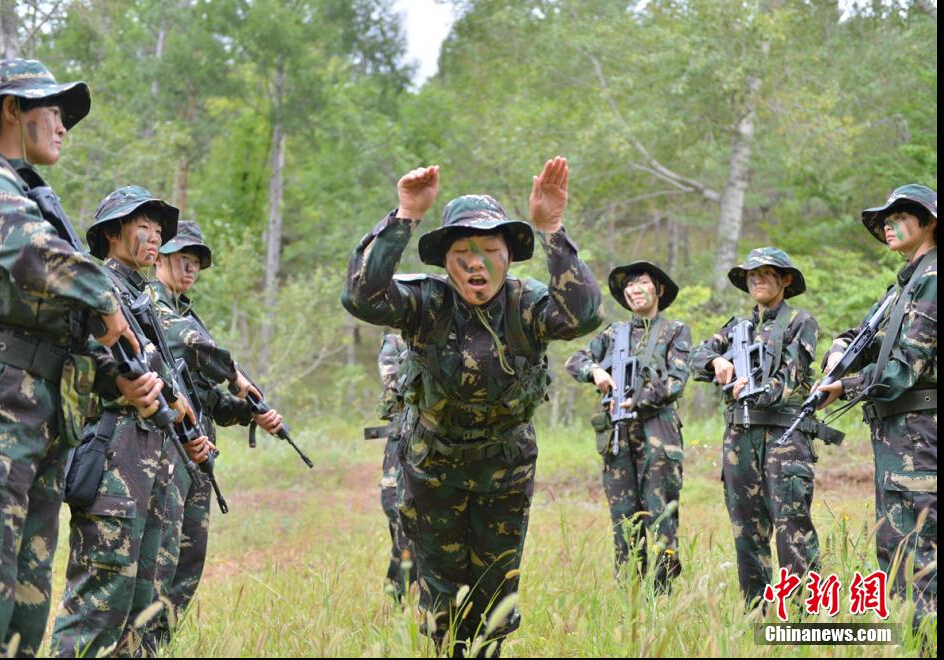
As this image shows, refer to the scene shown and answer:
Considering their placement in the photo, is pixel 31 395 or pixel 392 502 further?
pixel 392 502

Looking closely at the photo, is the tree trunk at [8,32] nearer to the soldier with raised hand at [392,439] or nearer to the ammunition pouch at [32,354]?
the soldier with raised hand at [392,439]

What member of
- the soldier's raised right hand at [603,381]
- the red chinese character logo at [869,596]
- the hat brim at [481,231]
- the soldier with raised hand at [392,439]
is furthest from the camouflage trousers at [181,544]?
the red chinese character logo at [869,596]

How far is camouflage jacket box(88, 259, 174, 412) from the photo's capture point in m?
4.09

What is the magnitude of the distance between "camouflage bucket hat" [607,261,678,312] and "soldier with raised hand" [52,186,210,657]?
165 inches

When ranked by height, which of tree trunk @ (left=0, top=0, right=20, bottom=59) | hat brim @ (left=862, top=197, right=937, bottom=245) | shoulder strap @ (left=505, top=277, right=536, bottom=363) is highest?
tree trunk @ (left=0, top=0, right=20, bottom=59)

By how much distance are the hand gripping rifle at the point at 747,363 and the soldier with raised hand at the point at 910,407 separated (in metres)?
1.46

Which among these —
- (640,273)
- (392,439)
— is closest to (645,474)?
(640,273)

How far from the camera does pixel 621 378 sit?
7.86 metres

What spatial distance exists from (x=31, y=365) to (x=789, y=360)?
16.7 feet

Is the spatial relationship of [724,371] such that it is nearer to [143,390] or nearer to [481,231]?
[481,231]

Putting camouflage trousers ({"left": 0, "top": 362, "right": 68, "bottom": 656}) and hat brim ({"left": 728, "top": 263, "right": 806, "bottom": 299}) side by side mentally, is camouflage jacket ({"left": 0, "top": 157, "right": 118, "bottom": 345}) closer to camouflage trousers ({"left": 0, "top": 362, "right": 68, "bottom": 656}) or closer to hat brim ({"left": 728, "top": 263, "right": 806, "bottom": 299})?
camouflage trousers ({"left": 0, "top": 362, "right": 68, "bottom": 656})

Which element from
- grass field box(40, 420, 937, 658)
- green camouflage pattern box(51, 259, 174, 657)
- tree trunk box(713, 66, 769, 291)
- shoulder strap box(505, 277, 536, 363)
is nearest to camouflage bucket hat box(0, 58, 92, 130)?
green camouflage pattern box(51, 259, 174, 657)

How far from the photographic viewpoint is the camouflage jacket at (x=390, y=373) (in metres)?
7.91

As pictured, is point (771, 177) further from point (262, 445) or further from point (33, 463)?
point (33, 463)
